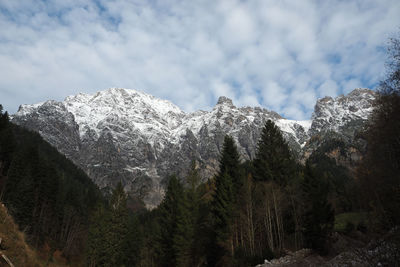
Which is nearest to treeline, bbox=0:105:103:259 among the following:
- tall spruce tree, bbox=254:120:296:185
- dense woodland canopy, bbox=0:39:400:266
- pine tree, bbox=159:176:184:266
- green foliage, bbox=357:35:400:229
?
dense woodland canopy, bbox=0:39:400:266

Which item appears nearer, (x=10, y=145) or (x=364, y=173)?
(x=364, y=173)

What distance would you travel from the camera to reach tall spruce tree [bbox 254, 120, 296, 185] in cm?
3300

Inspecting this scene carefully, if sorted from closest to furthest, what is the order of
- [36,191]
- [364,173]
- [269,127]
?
[364,173] → [269,127] → [36,191]

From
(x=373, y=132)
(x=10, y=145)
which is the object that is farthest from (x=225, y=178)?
(x=10, y=145)

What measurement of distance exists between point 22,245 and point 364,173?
39.1 m

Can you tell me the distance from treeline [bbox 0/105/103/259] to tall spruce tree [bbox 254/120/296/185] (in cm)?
3502

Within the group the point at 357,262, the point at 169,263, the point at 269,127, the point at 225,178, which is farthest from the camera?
the point at 269,127

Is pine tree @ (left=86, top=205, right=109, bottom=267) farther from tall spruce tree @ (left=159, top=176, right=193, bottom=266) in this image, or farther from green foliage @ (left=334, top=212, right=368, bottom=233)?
green foliage @ (left=334, top=212, right=368, bottom=233)

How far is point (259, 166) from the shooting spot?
3412 cm

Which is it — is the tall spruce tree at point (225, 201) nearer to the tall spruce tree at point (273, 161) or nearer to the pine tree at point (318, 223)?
the tall spruce tree at point (273, 161)

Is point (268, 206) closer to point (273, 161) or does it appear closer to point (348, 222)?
point (273, 161)

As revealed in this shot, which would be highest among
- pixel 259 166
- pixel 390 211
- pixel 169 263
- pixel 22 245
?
pixel 259 166

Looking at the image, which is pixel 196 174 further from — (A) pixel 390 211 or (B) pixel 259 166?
(A) pixel 390 211

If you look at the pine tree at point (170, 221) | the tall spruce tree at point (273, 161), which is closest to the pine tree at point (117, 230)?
the pine tree at point (170, 221)
